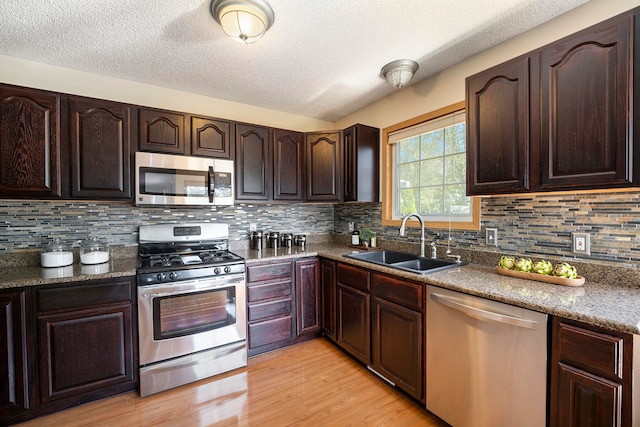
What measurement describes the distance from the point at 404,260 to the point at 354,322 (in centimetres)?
72

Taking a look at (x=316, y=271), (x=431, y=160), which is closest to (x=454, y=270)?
(x=431, y=160)

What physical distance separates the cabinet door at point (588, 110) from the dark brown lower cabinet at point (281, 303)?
1972 mm

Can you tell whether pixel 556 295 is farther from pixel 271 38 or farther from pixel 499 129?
pixel 271 38

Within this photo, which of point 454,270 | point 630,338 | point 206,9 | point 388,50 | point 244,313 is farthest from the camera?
point 244,313

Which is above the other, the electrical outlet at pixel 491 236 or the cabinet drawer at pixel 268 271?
the electrical outlet at pixel 491 236

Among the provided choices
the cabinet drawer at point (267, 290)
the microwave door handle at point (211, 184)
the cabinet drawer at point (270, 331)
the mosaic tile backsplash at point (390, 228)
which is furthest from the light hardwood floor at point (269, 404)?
the microwave door handle at point (211, 184)

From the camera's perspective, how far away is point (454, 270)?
1866 millimetres

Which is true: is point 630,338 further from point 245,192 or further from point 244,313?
point 245,192

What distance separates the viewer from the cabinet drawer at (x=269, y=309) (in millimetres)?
2439

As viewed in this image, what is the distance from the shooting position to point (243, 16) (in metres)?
1.54

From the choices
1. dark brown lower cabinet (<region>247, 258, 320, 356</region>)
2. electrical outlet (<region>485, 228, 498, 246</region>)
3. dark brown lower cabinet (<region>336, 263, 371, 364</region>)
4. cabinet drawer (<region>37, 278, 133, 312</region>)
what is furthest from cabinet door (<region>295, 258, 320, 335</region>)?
electrical outlet (<region>485, 228, 498, 246</region>)

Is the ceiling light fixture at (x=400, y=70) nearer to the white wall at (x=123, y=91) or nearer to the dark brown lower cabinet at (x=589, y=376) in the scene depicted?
the white wall at (x=123, y=91)

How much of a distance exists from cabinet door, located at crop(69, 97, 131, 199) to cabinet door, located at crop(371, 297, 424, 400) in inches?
86.8

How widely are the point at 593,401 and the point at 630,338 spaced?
29 centimetres
